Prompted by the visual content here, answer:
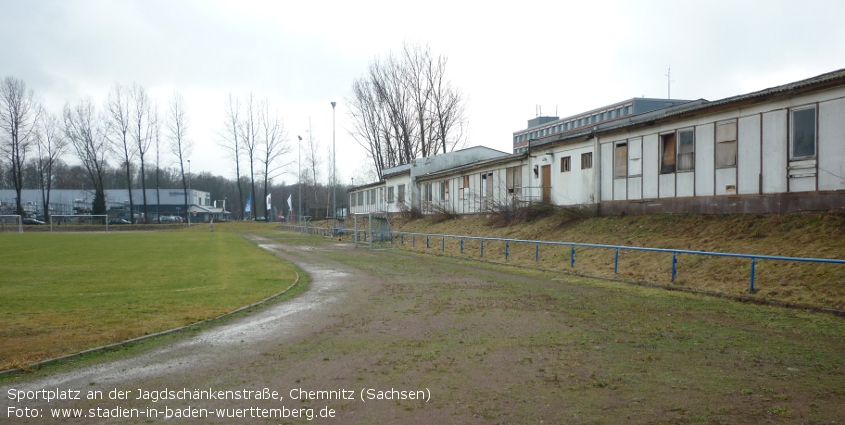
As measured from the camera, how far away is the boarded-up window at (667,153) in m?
20.4

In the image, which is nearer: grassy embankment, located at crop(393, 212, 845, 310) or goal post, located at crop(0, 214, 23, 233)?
grassy embankment, located at crop(393, 212, 845, 310)

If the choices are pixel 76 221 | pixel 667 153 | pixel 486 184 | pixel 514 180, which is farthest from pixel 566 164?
pixel 76 221

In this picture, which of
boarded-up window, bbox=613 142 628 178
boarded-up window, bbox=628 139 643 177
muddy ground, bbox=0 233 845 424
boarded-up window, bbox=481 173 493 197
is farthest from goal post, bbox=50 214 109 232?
muddy ground, bbox=0 233 845 424

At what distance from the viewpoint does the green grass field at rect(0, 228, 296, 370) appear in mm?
8102

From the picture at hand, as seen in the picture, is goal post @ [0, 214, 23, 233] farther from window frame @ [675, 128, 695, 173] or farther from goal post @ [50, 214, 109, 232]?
window frame @ [675, 128, 695, 173]

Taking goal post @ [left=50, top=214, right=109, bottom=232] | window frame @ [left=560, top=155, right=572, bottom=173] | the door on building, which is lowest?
goal post @ [left=50, top=214, right=109, bottom=232]

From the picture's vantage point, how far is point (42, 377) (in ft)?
20.3

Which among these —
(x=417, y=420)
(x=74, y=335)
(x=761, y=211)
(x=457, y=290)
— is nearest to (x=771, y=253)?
(x=761, y=211)

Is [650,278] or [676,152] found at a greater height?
[676,152]

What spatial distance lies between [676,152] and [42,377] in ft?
64.4

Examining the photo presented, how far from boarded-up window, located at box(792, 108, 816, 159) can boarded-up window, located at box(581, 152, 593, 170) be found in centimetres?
907

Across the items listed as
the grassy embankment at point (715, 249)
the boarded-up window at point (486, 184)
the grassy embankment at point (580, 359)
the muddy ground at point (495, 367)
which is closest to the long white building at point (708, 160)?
the grassy embankment at point (715, 249)

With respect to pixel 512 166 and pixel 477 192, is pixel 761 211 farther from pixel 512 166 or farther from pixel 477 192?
pixel 477 192

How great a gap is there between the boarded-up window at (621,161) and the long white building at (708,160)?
0.04m
